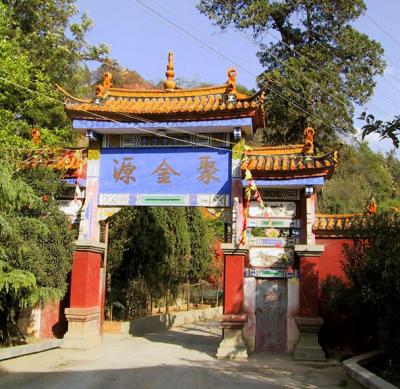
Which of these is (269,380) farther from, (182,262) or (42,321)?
(182,262)

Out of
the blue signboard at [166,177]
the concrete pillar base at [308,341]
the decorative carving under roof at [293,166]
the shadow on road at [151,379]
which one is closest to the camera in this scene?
the shadow on road at [151,379]

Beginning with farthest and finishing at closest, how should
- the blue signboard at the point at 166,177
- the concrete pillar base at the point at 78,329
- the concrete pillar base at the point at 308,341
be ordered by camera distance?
the blue signboard at the point at 166,177 < the concrete pillar base at the point at 78,329 < the concrete pillar base at the point at 308,341

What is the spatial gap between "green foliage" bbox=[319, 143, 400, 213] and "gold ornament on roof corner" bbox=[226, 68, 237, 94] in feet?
52.8

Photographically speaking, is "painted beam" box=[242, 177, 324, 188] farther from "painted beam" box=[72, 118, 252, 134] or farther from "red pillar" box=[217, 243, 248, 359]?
"red pillar" box=[217, 243, 248, 359]

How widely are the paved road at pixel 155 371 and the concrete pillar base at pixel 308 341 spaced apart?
0.28 meters

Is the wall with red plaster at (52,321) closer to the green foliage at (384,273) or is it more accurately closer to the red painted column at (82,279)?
the red painted column at (82,279)

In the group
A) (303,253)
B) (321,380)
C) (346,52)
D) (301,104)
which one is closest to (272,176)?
(303,253)

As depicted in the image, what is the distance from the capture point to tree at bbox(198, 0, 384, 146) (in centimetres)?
1764

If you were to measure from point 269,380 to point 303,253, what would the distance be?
318 cm

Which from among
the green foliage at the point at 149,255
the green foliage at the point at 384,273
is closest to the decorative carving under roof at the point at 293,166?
the green foliage at the point at 384,273

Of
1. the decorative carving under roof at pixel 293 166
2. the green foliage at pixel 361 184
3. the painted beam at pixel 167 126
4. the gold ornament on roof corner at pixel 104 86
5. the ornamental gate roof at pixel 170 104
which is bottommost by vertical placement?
the decorative carving under roof at pixel 293 166

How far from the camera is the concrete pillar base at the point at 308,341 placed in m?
10.3

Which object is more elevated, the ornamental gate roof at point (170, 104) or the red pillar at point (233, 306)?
the ornamental gate roof at point (170, 104)

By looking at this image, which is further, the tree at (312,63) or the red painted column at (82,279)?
the tree at (312,63)
